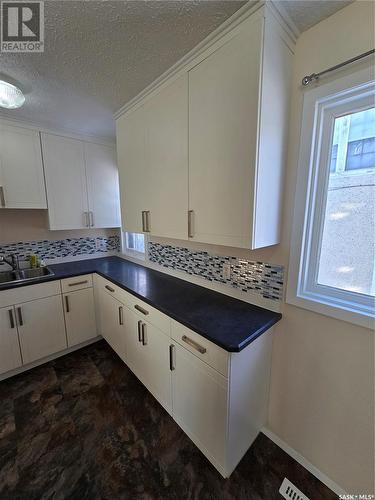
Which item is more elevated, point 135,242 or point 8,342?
point 135,242

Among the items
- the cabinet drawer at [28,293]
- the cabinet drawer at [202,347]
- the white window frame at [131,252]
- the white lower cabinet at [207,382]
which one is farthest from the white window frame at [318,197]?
the cabinet drawer at [28,293]

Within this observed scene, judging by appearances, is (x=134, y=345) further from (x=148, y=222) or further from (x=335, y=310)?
(x=335, y=310)

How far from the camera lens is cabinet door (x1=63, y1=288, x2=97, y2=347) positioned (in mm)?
2205

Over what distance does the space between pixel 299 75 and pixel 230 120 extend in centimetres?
47

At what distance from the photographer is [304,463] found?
127 centimetres

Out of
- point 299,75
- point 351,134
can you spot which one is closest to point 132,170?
point 299,75

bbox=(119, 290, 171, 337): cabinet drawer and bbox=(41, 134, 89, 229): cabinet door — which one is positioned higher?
bbox=(41, 134, 89, 229): cabinet door

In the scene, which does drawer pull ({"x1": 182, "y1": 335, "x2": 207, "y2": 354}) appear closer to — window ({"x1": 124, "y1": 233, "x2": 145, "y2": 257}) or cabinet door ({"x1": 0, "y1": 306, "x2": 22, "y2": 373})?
window ({"x1": 124, "y1": 233, "x2": 145, "y2": 257})

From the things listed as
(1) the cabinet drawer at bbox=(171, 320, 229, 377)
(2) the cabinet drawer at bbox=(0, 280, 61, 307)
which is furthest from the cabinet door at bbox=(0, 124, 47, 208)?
(1) the cabinet drawer at bbox=(171, 320, 229, 377)

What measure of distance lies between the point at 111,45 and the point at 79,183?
1530 mm

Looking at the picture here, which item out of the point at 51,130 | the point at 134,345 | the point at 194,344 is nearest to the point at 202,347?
the point at 194,344

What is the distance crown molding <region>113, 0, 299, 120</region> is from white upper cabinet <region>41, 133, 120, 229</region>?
1313 mm

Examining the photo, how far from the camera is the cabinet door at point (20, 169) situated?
1.94 metres

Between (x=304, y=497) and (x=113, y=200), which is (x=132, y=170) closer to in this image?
(x=113, y=200)
